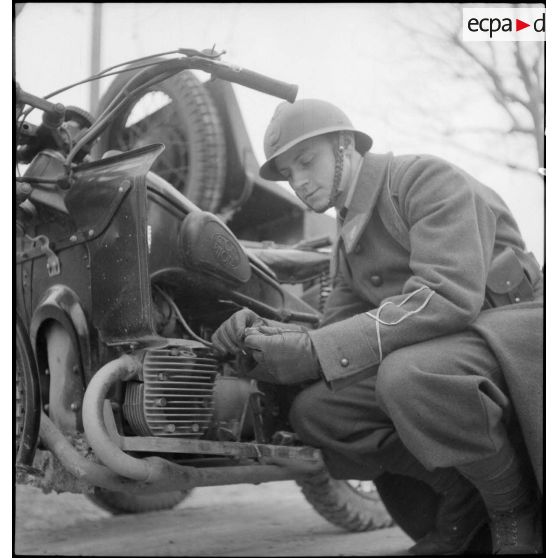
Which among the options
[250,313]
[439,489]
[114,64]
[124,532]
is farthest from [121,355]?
[124,532]

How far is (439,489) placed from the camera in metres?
1.88

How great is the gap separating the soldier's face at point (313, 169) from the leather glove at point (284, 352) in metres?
0.35

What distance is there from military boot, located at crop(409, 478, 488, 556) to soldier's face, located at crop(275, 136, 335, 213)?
2.62 ft

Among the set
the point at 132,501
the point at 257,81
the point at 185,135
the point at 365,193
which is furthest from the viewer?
the point at 132,501

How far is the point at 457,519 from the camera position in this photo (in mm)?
1917

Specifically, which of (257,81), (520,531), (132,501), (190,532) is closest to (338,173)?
(257,81)

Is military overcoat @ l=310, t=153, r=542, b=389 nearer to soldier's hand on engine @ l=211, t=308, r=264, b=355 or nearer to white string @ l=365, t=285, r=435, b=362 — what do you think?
white string @ l=365, t=285, r=435, b=362

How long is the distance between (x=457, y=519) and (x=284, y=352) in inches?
29.0

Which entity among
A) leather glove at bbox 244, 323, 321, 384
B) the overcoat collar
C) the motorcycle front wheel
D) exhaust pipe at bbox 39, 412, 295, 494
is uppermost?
the overcoat collar

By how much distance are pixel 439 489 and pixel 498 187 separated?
2.60 ft

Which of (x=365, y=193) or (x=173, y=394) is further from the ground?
(x=365, y=193)

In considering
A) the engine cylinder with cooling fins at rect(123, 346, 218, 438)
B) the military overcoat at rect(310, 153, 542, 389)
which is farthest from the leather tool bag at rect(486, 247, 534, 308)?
the engine cylinder with cooling fins at rect(123, 346, 218, 438)

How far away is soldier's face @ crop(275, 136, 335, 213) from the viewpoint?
69.7 inches

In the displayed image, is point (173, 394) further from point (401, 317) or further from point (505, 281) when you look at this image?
point (505, 281)
